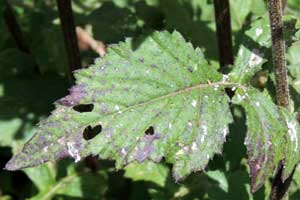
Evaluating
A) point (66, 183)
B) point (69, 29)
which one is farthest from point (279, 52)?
point (66, 183)

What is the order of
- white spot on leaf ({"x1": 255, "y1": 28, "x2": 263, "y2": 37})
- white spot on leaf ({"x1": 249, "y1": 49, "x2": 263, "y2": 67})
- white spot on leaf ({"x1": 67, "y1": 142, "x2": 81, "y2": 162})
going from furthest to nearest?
1. white spot on leaf ({"x1": 255, "y1": 28, "x2": 263, "y2": 37})
2. white spot on leaf ({"x1": 249, "y1": 49, "x2": 263, "y2": 67})
3. white spot on leaf ({"x1": 67, "y1": 142, "x2": 81, "y2": 162})

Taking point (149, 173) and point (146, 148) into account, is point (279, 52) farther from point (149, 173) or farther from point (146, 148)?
point (149, 173)

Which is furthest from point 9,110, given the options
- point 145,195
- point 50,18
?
point 145,195

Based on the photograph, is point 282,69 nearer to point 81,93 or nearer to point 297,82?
point 81,93

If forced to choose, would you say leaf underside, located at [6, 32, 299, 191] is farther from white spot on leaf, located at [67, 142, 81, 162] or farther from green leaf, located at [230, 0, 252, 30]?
green leaf, located at [230, 0, 252, 30]

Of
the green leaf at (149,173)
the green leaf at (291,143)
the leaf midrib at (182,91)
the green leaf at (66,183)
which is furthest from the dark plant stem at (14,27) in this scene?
the green leaf at (291,143)

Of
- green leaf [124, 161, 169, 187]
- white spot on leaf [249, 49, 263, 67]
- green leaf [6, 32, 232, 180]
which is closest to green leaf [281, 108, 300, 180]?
green leaf [6, 32, 232, 180]

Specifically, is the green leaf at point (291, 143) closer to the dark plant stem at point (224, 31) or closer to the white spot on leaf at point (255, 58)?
the white spot on leaf at point (255, 58)
